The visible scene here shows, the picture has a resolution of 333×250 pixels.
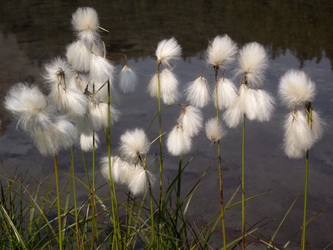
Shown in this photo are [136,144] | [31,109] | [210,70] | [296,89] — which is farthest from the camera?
[210,70]

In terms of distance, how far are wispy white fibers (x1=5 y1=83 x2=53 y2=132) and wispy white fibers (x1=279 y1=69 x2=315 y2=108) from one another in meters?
0.58

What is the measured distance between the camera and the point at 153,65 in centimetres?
573

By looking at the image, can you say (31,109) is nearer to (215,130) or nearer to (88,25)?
(88,25)

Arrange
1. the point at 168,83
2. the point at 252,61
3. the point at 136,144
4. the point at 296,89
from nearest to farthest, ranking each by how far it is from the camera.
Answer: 1. the point at 296,89
2. the point at 252,61
3. the point at 136,144
4. the point at 168,83

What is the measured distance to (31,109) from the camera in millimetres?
958

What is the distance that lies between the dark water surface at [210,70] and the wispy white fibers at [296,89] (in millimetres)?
492

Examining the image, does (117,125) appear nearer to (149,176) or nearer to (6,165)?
(6,165)

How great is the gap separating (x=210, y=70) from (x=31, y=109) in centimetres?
445

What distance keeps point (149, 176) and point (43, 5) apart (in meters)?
10.0

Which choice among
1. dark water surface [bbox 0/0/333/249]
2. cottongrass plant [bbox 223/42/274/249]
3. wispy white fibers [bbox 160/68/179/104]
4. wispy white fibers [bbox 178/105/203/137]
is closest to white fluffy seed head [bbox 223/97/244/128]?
cottongrass plant [bbox 223/42/274/249]

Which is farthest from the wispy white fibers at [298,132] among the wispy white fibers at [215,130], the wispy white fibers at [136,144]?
the wispy white fibers at [136,144]

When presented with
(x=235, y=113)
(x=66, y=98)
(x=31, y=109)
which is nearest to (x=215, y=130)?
(x=235, y=113)

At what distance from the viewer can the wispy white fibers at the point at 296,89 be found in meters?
1.07

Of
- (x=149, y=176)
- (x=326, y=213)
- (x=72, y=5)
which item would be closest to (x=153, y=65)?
(x=326, y=213)
